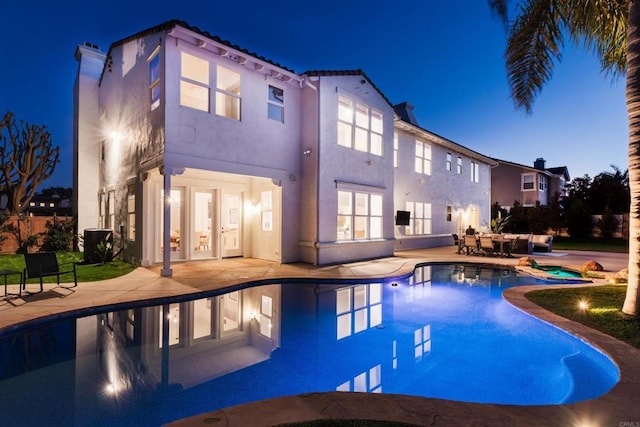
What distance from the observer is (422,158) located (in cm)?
1878

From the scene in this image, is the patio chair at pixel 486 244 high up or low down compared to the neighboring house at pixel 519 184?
down

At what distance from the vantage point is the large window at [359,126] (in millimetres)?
12922

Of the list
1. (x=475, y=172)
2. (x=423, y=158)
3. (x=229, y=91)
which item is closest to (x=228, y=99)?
(x=229, y=91)

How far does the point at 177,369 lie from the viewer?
4.38 meters

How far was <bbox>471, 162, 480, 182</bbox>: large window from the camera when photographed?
23.7m

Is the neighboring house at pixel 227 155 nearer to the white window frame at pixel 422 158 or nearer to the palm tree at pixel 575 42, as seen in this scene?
the white window frame at pixel 422 158

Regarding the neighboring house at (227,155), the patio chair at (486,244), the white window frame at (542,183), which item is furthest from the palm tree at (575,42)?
the white window frame at (542,183)

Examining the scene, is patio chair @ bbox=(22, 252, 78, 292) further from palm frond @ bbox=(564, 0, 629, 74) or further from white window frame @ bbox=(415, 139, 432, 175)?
white window frame @ bbox=(415, 139, 432, 175)

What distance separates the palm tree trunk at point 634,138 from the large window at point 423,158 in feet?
41.6

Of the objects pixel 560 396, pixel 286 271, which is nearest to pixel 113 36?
pixel 286 271

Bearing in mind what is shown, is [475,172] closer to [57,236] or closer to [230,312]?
[230,312]

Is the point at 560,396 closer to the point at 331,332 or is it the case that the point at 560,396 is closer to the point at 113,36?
the point at 331,332

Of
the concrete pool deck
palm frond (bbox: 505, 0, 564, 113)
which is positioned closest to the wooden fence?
the concrete pool deck

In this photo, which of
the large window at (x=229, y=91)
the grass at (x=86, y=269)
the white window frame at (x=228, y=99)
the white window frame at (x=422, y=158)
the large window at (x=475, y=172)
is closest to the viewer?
the grass at (x=86, y=269)
